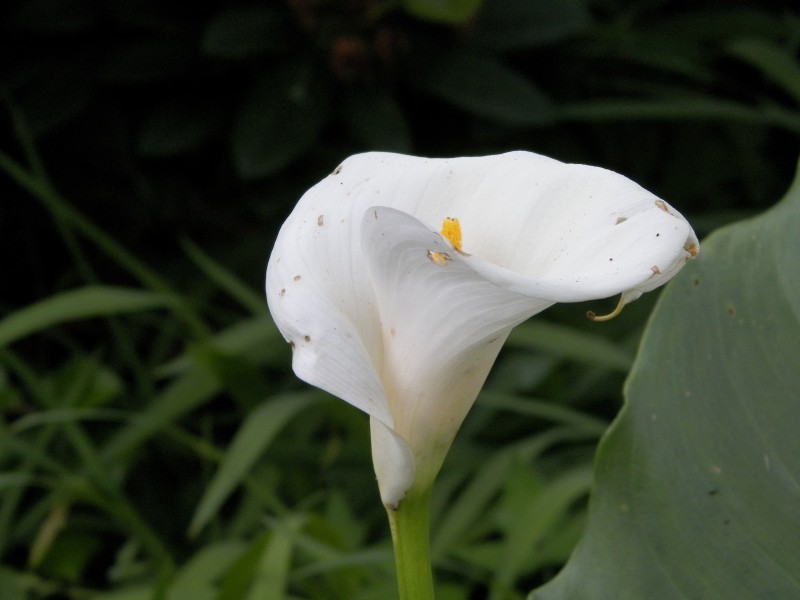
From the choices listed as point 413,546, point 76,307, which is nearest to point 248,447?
point 76,307

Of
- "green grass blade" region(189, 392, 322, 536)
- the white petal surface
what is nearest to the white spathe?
the white petal surface

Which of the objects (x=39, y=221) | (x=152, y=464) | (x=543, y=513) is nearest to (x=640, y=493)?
(x=543, y=513)

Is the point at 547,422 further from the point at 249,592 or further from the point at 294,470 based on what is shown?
the point at 249,592

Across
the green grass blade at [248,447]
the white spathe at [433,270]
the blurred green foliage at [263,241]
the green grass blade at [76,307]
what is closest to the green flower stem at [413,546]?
the white spathe at [433,270]

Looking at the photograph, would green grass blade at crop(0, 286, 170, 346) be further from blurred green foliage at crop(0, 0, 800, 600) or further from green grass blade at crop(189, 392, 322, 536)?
green grass blade at crop(189, 392, 322, 536)

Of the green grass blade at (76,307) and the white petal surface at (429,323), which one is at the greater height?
the white petal surface at (429,323)

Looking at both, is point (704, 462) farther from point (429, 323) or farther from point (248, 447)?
point (248, 447)

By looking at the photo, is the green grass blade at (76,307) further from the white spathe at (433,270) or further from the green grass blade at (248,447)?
the white spathe at (433,270)

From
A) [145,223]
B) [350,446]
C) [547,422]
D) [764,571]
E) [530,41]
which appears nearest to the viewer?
A: [764,571]
